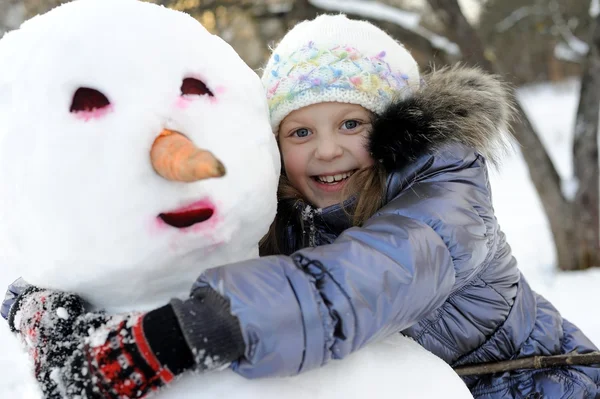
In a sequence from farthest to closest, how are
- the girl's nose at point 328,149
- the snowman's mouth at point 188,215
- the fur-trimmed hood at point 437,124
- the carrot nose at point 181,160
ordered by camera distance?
1. the girl's nose at point 328,149
2. the fur-trimmed hood at point 437,124
3. the snowman's mouth at point 188,215
4. the carrot nose at point 181,160

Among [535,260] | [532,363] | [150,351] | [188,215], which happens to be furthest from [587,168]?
[150,351]

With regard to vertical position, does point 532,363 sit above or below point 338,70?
below

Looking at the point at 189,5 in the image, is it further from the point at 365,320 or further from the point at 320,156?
the point at 365,320

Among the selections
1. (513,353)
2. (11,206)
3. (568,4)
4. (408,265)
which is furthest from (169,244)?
(568,4)

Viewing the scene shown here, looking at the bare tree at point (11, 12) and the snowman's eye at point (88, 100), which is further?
the bare tree at point (11, 12)

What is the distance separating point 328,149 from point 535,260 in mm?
→ 3540

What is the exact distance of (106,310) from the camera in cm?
91

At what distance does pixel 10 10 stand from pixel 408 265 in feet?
11.8

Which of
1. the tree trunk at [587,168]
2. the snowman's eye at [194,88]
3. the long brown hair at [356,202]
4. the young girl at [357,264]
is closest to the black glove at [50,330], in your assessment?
the young girl at [357,264]

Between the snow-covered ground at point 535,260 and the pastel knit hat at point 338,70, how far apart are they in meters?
0.35

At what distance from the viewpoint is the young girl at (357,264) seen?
0.79 metres

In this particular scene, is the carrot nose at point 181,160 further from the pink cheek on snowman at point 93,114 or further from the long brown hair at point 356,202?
the long brown hair at point 356,202

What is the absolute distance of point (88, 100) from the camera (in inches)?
32.5

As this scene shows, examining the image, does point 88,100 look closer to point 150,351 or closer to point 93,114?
point 93,114
